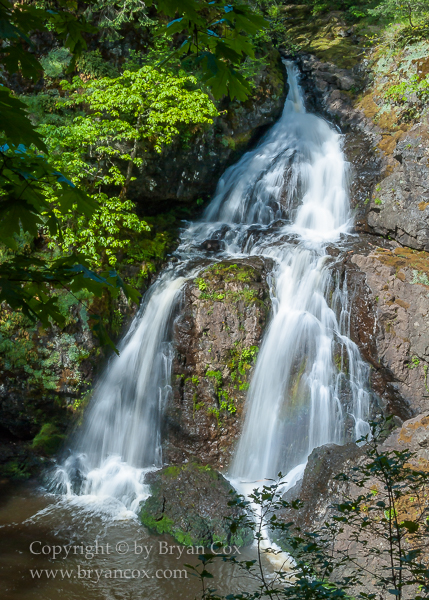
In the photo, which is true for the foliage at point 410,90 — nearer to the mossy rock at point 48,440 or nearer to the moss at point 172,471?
the moss at point 172,471

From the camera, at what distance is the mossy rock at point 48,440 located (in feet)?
26.0

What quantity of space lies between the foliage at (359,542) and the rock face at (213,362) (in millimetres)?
2074

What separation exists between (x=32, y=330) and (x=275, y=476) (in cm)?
519

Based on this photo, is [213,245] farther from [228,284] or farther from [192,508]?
[192,508]

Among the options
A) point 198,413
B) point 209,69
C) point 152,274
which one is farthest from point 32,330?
point 209,69

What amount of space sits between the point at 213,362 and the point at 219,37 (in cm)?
683

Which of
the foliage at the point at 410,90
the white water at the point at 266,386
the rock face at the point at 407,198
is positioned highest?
the foliage at the point at 410,90

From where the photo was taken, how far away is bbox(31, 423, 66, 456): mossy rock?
793cm

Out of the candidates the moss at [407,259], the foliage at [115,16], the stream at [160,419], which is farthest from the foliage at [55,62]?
the moss at [407,259]

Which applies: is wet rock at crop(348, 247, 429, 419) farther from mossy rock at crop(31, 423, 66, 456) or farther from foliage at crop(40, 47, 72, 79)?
foliage at crop(40, 47, 72, 79)

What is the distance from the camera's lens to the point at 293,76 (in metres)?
15.2

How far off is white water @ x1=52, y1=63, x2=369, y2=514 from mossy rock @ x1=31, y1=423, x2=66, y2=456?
34 centimetres

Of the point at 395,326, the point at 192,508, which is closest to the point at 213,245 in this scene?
the point at 395,326

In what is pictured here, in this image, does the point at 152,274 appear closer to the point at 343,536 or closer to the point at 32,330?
the point at 32,330
